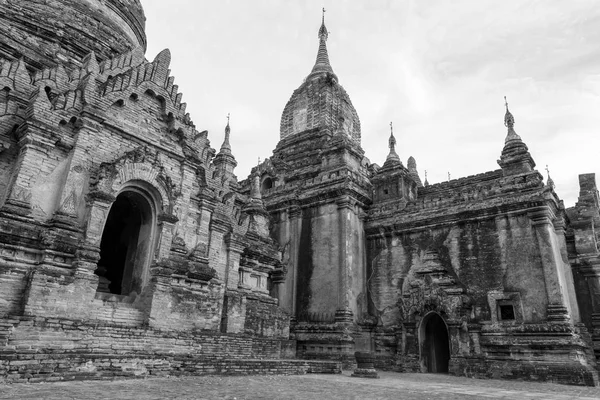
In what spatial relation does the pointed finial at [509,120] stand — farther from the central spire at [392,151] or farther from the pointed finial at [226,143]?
the pointed finial at [226,143]

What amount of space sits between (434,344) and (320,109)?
17985 millimetres

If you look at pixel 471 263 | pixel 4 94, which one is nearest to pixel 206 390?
pixel 4 94

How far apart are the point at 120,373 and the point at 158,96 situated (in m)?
9.47

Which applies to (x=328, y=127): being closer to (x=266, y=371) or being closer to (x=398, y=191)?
(x=398, y=191)

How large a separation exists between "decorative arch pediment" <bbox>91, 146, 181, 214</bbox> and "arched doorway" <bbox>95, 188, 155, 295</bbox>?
0.57m

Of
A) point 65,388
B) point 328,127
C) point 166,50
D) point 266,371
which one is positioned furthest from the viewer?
point 328,127

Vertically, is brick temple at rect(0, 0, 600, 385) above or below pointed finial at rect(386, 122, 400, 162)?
below

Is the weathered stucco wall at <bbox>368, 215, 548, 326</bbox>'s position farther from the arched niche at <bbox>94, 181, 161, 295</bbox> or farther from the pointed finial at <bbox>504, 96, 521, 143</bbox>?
the arched niche at <bbox>94, 181, 161, 295</bbox>

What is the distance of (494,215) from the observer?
21.5m

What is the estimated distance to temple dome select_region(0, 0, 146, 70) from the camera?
16312 millimetres

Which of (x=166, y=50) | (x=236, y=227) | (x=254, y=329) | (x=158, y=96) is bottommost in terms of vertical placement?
(x=254, y=329)

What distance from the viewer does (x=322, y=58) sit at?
37500 millimetres

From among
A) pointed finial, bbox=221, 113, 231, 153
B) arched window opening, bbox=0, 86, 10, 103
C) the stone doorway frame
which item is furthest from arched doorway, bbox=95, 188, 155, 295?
pointed finial, bbox=221, 113, 231, 153

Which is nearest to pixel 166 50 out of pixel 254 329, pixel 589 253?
pixel 254 329
